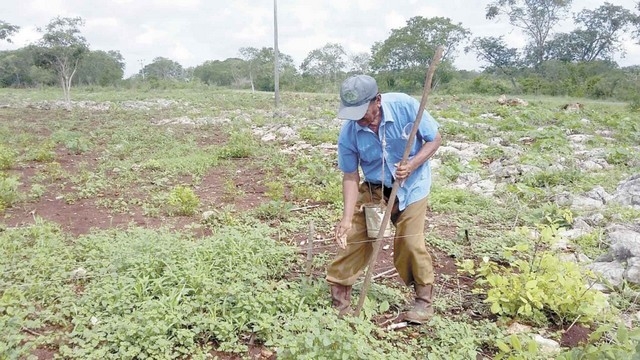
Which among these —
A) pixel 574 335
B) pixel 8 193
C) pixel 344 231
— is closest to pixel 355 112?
pixel 344 231

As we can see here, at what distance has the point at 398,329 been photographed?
2.99 meters

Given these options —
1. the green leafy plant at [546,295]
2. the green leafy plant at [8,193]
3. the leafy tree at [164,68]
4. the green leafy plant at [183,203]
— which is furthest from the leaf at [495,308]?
the leafy tree at [164,68]

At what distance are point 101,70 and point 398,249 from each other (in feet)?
164

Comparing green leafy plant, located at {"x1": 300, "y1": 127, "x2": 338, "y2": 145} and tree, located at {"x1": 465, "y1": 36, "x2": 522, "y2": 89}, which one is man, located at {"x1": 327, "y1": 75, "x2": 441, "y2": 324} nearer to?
green leafy plant, located at {"x1": 300, "y1": 127, "x2": 338, "y2": 145}

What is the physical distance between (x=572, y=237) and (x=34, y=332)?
4269 millimetres

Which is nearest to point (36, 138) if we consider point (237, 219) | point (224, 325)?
point (237, 219)

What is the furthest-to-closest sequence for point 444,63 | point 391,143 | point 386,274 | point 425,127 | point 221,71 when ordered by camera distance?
point 221,71
point 444,63
point 386,274
point 391,143
point 425,127

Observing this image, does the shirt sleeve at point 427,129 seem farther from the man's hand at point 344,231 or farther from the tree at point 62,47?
the tree at point 62,47

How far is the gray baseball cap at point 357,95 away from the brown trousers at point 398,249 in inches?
25.4

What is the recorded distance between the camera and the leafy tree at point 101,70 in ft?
139

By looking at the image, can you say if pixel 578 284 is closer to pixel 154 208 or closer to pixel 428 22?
pixel 154 208

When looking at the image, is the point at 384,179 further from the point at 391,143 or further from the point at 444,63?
the point at 444,63

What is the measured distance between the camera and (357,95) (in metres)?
2.66

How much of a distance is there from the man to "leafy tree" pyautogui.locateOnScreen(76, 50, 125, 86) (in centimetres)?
4127
